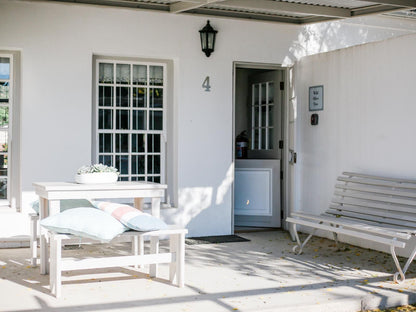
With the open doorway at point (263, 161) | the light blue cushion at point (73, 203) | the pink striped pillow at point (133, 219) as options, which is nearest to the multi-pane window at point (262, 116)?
the open doorway at point (263, 161)

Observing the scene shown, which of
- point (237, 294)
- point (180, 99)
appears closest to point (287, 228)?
point (180, 99)

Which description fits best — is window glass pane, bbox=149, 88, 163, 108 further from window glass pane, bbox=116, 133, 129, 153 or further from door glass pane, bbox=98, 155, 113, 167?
door glass pane, bbox=98, 155, 113, 167

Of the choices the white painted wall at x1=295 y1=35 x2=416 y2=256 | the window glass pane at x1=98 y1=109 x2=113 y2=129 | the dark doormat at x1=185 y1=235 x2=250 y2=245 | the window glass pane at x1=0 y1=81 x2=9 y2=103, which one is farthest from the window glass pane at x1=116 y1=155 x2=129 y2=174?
the white painted wall at x1=295 y1=35 x2=416 y2=256

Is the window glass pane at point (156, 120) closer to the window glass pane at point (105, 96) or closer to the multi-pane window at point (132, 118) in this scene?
the multi-pane window at point (132, 118)

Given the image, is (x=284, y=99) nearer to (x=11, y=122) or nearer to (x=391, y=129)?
(x=391, y=129)

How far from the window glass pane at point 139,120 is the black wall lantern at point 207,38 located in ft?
3.97

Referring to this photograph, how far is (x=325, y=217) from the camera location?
698cm

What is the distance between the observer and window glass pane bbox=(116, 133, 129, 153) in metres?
8.14

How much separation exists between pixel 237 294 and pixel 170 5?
4203mm

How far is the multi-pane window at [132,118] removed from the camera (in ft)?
26.5

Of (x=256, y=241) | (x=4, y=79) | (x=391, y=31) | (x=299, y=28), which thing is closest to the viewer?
(x=4, y=79)

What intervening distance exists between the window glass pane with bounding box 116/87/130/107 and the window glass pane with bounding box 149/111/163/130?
1.21 ft

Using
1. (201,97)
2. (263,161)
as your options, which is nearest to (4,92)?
(201,97)

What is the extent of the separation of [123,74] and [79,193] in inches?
120
